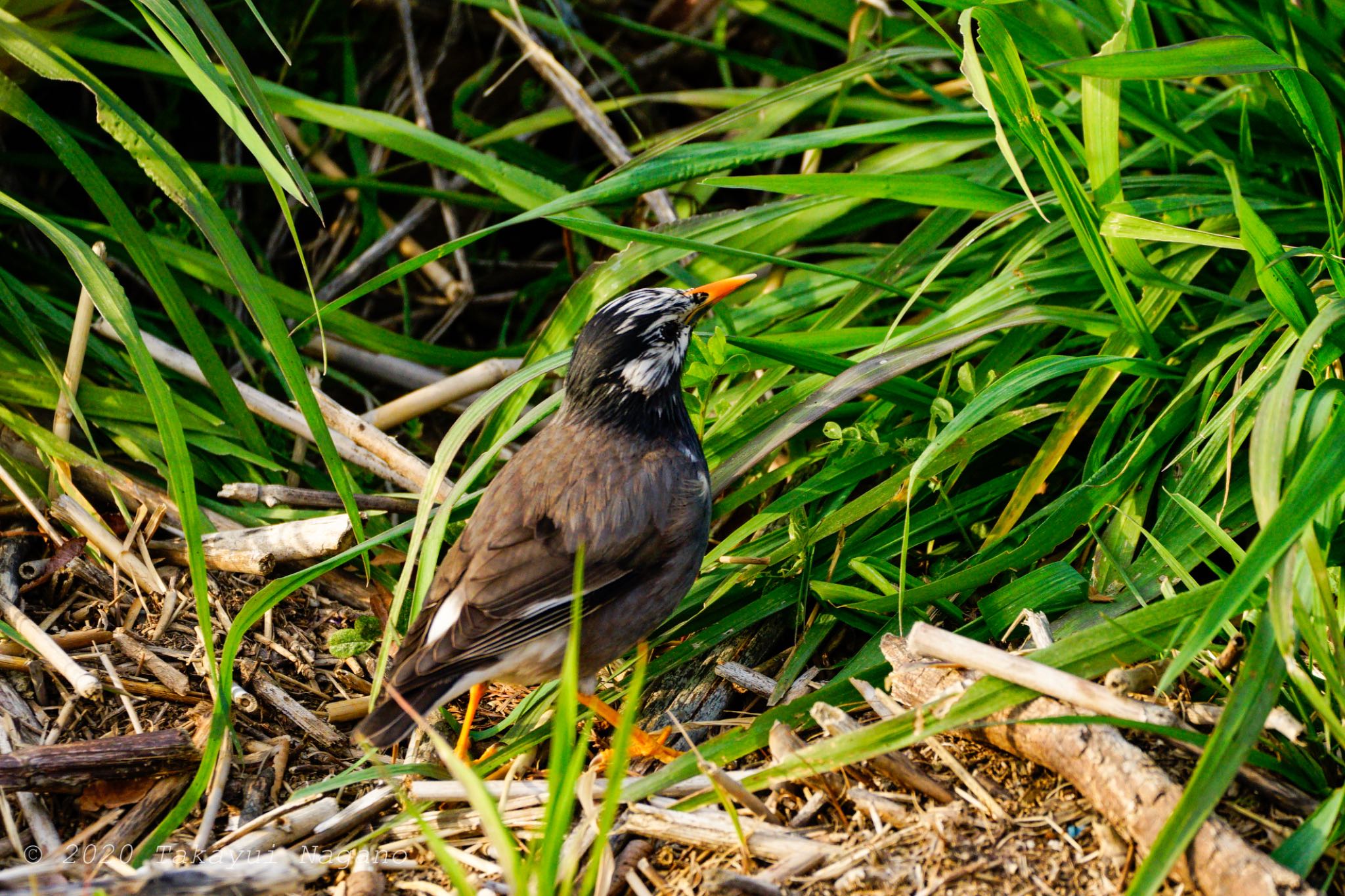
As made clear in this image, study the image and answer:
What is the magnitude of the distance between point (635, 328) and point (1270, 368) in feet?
5.84

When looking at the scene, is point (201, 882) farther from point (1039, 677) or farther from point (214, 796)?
point (1039, 677)

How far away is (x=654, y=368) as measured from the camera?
361 centimetres

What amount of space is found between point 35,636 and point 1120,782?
2.91 metres

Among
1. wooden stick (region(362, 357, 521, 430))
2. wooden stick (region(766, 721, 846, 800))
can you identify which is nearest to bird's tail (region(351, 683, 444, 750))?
wooden stick (region(766, 721, 846, 800))

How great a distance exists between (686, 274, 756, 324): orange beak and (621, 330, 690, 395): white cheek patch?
103mm

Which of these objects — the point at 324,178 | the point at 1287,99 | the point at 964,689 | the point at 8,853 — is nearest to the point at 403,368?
the point at 324,178

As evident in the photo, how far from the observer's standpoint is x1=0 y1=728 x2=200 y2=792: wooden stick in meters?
2.84

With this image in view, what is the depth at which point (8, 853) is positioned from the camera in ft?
9.32

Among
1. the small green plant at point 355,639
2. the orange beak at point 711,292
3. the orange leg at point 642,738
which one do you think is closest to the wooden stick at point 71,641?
the small green plant at point 355,639

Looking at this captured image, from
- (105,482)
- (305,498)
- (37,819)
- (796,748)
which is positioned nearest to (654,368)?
(305,498)

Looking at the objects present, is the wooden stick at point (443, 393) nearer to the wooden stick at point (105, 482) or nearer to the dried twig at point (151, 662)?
the wooden stick at point (105, 482)

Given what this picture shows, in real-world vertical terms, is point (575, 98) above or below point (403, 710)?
above

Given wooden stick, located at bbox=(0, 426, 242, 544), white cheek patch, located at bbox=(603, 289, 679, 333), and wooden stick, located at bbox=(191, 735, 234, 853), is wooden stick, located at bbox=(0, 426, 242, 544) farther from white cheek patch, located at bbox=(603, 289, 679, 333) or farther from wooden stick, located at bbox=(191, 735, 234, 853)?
white cheek patch, located at bbox=(603, 289, 679, 333)

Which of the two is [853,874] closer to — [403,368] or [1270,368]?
[1270,368]
